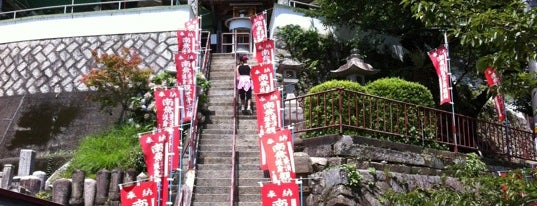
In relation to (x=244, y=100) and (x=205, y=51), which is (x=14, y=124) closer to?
(x=205, y=51)

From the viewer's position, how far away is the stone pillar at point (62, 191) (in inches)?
414

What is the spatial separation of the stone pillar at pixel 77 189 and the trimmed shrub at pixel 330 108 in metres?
4.43

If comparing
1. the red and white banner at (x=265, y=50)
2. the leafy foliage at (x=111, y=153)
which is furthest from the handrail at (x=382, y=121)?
the leafy foliage at (x=111, y=153)

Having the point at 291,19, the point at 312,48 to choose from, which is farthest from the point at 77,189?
the point at 291,19

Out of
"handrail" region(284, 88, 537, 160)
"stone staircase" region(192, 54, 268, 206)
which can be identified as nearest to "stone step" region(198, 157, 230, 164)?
"stone staircase" region(192, 54, 268, 206)

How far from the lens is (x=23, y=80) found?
17.9m

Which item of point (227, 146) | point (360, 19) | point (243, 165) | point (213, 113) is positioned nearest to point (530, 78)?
point (243, 165)

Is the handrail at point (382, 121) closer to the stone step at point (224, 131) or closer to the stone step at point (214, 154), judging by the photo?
the stone step at point (224, 131)

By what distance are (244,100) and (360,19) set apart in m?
5.07

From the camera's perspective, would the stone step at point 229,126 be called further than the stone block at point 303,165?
Yes

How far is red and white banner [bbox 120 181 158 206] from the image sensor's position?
862 cm

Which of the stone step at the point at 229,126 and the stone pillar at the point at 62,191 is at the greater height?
the stone step at the point at 229,126

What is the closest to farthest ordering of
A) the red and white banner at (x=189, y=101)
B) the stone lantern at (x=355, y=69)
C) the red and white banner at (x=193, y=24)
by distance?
the red and white banner at (x=189, y=101) → the stone lantern at (x=355, y=69) → the red and white banner at (x=193, y=24)

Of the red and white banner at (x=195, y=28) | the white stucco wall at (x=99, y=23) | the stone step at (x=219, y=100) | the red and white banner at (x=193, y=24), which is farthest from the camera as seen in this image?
the white stucco wall at (x=99, y=23)
